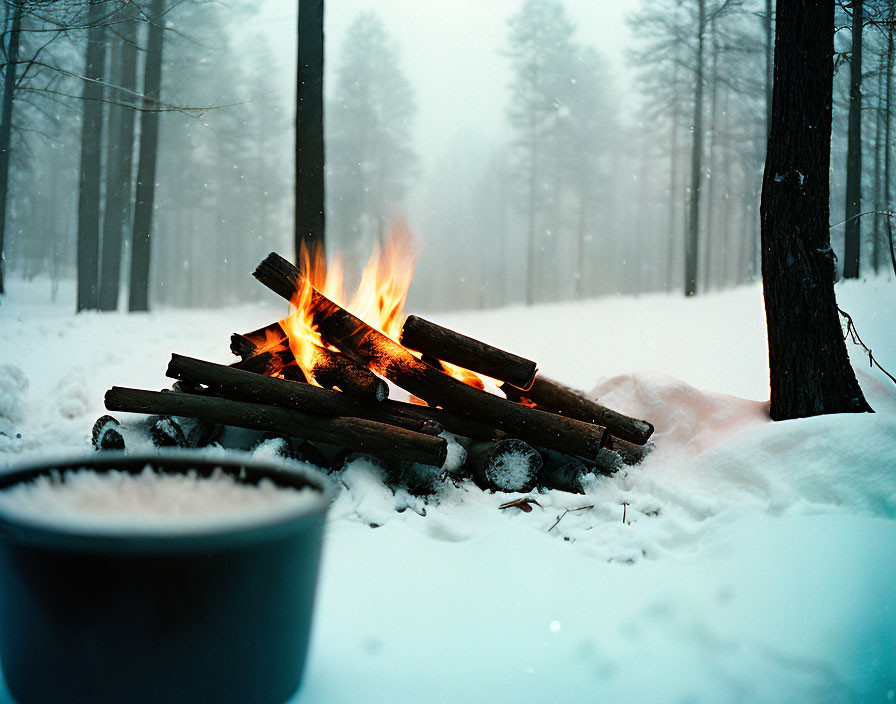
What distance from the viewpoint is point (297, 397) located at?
3.82 m

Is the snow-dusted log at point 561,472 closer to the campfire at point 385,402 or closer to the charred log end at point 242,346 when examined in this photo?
the campfire at point 385,402

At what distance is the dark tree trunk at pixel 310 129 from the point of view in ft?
19.9

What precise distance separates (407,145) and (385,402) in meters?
22.3

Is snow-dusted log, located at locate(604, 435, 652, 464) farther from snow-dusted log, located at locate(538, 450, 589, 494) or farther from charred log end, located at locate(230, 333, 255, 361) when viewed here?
charred log end, located at locate(230, 333, 255, 361)

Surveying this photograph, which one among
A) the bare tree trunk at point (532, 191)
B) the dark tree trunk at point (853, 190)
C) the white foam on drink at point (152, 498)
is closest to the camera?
the white foam on drink at point (152, 498)

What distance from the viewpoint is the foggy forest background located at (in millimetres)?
13805

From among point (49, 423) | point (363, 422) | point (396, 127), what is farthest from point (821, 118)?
point (396, 127)

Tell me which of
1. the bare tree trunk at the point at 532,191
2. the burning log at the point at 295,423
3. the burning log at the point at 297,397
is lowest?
the burning log at the point at 295,423

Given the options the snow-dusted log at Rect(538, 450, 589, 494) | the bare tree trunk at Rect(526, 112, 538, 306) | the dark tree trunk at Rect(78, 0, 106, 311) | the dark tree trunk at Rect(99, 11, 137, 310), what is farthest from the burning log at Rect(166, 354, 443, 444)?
the bare tree trunk at Rect(526, 112, 538, 306)

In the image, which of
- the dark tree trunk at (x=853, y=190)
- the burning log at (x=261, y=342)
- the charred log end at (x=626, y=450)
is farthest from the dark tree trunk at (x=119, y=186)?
the dark tree trunk at (x=853, y=190)

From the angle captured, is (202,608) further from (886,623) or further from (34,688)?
(886,623)

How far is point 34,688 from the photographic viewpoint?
1.27m

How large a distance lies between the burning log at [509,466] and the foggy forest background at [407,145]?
229 inches

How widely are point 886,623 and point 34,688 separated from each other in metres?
2.74
